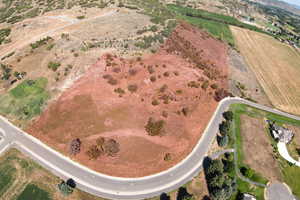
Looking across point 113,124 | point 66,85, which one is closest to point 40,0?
point 66,85

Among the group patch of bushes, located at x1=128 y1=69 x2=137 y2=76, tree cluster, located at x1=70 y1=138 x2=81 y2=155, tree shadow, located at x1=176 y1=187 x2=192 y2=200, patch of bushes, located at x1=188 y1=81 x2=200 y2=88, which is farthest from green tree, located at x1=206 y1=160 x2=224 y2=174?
patch of bushes, located at x1=128 y1=69 x2=137 y2=76

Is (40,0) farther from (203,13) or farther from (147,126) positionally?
(203,13)

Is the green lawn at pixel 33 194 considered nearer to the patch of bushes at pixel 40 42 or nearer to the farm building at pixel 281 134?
the patch of bushes at pixel 40 42

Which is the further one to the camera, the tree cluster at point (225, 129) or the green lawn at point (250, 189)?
the tree cluster at point (225, 129)

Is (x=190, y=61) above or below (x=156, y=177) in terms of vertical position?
above


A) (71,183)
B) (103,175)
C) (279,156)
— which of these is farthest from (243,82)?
(71,183)

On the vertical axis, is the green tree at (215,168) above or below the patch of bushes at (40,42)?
below

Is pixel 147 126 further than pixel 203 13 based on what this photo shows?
No

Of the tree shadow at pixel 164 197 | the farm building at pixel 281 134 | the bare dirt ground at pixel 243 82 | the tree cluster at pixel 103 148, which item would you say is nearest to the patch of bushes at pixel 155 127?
the tree cluster at pixel 103 148
